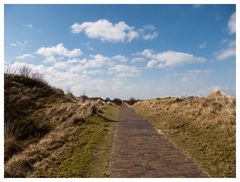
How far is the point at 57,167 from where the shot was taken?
28.0 feet

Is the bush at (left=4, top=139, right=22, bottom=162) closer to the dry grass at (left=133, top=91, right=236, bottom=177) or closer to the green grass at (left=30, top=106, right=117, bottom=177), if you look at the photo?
the green grass at (left=30, top=106, right=117, bottom=177)

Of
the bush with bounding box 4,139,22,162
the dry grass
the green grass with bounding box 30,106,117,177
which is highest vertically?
the dry grass

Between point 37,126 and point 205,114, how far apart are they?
864cm

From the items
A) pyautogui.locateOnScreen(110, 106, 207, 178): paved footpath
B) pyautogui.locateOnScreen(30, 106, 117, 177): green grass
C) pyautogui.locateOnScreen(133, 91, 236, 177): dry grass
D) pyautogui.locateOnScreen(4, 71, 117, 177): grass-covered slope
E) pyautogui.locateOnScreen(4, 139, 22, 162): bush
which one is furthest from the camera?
pyautogui.locateOnScreen(4, 139, 22, 162): bush

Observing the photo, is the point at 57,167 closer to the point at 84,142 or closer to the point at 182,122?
the point at 84,142

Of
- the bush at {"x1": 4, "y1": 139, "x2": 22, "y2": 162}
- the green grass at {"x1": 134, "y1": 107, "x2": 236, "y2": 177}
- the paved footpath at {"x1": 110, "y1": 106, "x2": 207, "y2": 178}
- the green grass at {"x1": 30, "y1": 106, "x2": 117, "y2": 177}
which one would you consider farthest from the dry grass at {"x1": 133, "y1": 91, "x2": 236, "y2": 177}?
the bush at {"x1": 4, "y1": 139, "x2": 22, "y2": 162}

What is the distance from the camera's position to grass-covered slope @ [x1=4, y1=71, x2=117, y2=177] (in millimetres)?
8398

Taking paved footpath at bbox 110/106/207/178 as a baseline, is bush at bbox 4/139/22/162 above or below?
below

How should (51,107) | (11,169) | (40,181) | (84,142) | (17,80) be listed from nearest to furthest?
(40,181)
(11,169)
(84,142)
(51,107)
(17,80)

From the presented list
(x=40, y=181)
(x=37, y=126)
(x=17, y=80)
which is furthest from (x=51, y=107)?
(x=40, y=181)

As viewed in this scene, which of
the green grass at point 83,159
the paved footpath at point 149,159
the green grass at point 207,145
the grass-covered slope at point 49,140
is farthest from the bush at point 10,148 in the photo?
the green grass at point 207,145

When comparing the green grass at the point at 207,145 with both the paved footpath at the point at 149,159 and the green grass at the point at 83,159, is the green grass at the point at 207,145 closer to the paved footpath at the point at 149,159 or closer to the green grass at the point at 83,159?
the paved footpath at the point at 149,159

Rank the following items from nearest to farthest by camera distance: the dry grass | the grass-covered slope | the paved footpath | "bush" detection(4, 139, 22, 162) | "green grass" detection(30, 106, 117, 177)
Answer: the paved footpath, "green grass" detection(30, 106, 117, 177), the dry grass, the grass-covered slope, "bush" detection(4, 139, 22, 162)

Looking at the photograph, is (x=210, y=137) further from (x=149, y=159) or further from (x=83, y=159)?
(x=83, y=159)
